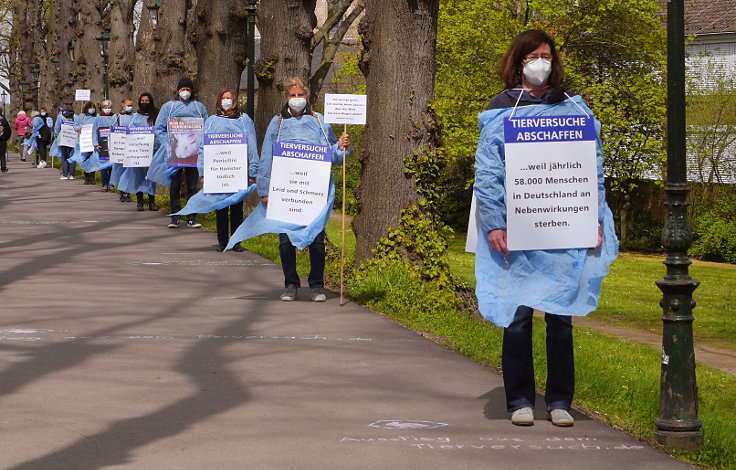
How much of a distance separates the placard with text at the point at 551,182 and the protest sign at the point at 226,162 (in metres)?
8.82

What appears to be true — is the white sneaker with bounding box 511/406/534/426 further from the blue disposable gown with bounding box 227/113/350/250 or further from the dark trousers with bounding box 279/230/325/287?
the dark trousers with bounding box 279/230/325/287

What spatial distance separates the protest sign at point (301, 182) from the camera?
11.8 metres

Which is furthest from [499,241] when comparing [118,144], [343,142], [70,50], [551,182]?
[70,50]

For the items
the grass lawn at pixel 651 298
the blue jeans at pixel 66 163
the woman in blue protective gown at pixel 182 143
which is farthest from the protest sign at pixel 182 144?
the blue jeans at pixel 66 163

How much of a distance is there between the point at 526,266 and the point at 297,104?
5.11 metres

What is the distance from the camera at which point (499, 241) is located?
6.95 metres

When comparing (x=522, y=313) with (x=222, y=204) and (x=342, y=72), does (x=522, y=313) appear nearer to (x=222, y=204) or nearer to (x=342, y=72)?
(x=222, y=204)

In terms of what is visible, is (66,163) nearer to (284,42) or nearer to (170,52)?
(170,52)

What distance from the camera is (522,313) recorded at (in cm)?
700

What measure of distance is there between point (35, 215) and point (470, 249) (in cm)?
1537

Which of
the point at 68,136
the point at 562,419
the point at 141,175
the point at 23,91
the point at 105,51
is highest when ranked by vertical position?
the point at 23,91

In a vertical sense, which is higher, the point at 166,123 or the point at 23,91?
the point at 23,91

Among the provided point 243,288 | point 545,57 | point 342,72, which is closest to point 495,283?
point 545,57

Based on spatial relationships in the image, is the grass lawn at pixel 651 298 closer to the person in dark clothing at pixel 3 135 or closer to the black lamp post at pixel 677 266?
the black lamp post at pixel 677 266
